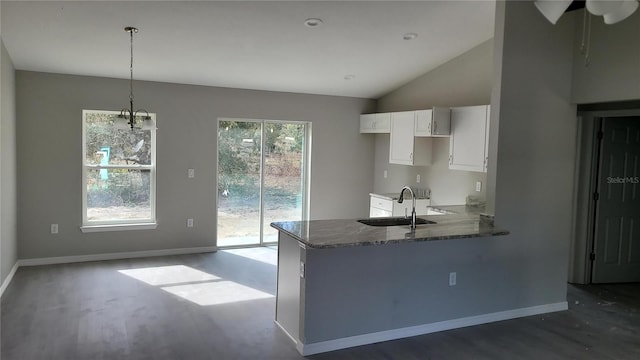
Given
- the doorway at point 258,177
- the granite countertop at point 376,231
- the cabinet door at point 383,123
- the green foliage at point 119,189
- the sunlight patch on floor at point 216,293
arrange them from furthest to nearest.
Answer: the doorway at point 258,177, the cabinet door at point 383,123, the green foliage at point 119,189, the sunlight patch on floor at point 216,293, the granite countertop at point 376,231

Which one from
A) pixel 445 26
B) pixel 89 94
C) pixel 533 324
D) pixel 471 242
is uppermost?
pixel 445 26

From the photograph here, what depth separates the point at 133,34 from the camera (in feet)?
14.4

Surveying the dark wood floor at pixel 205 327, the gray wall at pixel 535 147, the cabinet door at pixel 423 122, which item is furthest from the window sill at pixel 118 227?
the gray wall at pixel 535 147

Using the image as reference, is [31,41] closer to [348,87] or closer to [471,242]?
[348,87]

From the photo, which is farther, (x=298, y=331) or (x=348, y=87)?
(x=348, y=87)

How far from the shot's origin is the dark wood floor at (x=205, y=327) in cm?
333

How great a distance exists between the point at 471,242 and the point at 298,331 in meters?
1.60

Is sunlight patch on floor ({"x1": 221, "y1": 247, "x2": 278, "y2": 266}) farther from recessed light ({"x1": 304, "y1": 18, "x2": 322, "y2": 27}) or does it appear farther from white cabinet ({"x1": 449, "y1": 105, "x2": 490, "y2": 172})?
recessed light ({"x1": 304, "y1": 18, "x2": 322, "y2": 27})

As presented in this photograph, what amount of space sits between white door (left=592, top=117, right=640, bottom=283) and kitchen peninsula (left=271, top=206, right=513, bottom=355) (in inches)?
82.2

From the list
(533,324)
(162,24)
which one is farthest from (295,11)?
(533,324)

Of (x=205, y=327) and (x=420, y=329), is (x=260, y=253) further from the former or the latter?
(x=420, y=329)

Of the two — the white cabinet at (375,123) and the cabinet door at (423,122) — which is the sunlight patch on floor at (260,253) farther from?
the cabinet door at (423,122)

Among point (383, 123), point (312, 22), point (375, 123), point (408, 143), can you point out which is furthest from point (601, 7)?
point (375, 123)

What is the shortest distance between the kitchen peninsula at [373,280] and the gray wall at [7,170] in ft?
9.32
